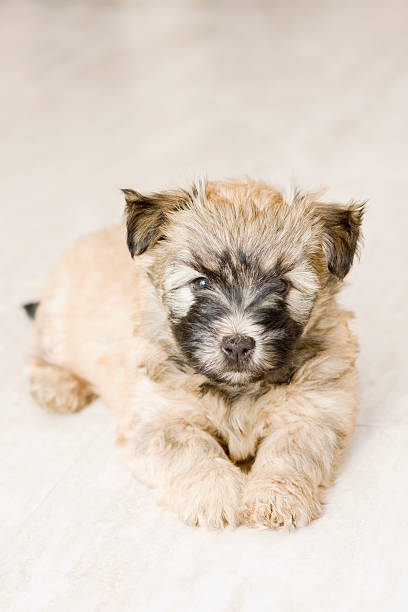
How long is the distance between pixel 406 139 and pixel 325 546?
3.58 metres

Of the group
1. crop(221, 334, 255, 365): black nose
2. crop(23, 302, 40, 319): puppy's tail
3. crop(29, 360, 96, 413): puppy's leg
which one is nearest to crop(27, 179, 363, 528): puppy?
crop(221, 334, 255, 365): black nose

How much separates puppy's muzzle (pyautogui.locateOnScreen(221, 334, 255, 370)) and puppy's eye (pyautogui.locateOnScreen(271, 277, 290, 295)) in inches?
6.8

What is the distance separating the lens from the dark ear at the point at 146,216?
7.91 ft


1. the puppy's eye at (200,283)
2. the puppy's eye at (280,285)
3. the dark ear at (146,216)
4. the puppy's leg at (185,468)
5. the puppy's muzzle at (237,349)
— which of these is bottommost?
the puppy's leg at (185,468)

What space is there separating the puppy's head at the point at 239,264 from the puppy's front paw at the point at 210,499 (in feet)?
0.96

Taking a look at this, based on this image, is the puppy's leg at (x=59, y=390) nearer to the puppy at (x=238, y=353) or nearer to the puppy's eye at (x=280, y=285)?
the puppy at (x=238, y=353)

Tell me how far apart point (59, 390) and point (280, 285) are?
1.11 metres

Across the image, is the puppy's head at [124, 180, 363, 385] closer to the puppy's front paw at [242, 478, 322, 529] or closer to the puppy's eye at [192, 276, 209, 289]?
the puppy's eye at [192, 276, 209, 289]

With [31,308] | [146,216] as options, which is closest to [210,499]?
[146,216]

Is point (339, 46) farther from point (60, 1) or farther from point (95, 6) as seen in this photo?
point (60, 1)

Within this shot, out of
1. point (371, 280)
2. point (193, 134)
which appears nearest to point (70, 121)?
point (193, 134)

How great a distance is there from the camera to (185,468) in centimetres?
238

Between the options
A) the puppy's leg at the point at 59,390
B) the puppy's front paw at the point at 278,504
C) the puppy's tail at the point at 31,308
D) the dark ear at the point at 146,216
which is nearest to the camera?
the puppy's front paw at the point at 278,504

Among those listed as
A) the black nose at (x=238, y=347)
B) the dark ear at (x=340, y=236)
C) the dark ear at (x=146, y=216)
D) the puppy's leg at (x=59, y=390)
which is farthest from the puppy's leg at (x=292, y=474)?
the puppy's leg at (x=59, y=390)
